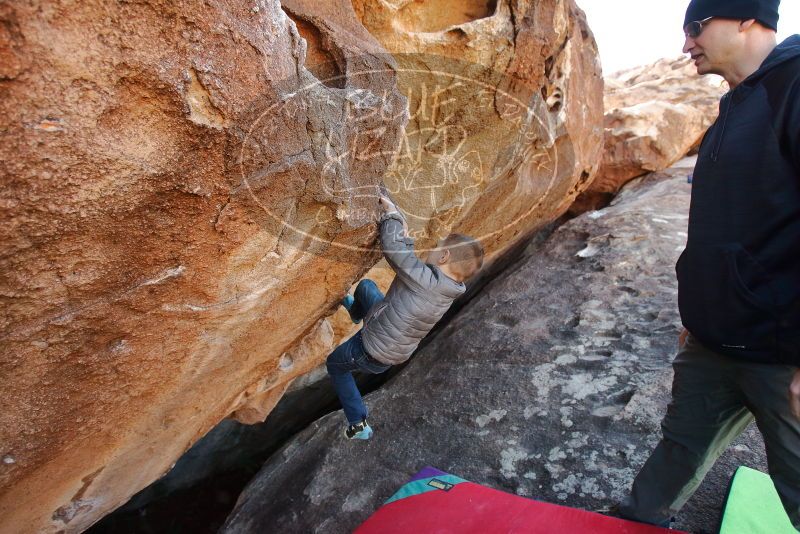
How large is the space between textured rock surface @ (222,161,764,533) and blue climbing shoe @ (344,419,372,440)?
53 millimetres

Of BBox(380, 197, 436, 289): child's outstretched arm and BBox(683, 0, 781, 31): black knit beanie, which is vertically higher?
BBox(683, 0, 781, 31): black knit beanie

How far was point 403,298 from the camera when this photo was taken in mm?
2160

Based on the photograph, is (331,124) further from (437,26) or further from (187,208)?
(437,26)

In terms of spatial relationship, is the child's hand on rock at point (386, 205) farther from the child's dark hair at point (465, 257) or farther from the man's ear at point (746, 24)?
the man's ear at point (746, 24)

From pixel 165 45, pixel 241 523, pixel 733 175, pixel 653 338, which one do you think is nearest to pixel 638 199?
pixel 653 338

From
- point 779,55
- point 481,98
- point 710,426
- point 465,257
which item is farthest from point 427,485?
point 779,55

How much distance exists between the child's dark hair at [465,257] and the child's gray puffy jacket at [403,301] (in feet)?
0.26

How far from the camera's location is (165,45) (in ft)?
3.78

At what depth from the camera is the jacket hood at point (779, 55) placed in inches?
45.8

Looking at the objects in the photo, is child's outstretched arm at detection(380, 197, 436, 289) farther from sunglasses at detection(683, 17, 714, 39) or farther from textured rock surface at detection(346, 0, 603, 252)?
sunglasses at detection(683, 17, 714, 39)

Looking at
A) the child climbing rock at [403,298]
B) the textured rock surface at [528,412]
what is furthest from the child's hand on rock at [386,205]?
the textured rock surface at [528,412]

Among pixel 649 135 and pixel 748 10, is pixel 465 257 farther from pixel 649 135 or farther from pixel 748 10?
pixel 649 135

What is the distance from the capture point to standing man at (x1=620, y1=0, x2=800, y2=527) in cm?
117

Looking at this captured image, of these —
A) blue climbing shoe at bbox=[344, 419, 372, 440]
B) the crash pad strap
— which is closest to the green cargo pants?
the crash pad strap
